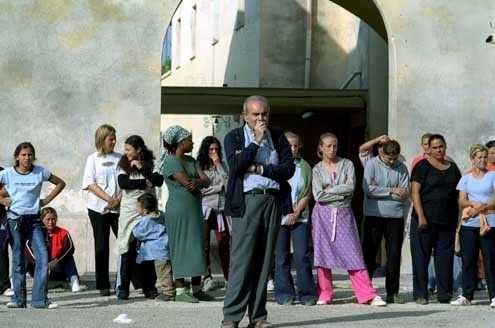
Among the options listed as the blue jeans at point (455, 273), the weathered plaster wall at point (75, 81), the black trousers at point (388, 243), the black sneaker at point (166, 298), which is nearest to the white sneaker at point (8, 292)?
the black sneaker at point (166, 298)

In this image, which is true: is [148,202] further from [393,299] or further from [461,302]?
[461,302]

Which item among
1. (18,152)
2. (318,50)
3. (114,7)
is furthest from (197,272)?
(318,50)

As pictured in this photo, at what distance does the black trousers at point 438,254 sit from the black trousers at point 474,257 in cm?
13

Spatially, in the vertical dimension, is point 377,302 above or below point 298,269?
below

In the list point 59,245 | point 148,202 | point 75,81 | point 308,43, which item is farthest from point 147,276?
point 308,43

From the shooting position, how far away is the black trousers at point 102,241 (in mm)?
13344

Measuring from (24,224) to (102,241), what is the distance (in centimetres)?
153

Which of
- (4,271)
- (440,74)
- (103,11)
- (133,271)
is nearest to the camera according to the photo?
(133,271)

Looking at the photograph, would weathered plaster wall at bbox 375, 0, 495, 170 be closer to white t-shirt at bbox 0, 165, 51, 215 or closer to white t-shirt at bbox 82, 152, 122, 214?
white t-shirt at bbox 82, 152, 122, 214

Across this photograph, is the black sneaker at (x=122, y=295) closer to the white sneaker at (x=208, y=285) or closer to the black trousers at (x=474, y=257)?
the white sneaker at (x=208, y=285)

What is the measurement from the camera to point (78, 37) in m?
15.9

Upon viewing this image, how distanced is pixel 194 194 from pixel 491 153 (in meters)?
3.57

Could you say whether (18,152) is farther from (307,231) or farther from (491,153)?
(491,153)

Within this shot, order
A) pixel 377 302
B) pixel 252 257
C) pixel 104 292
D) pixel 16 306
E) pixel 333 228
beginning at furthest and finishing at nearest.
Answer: pixel 104 292, pixel 333 228, pixel 377 302, pixel 16 306, pixel 252 257
